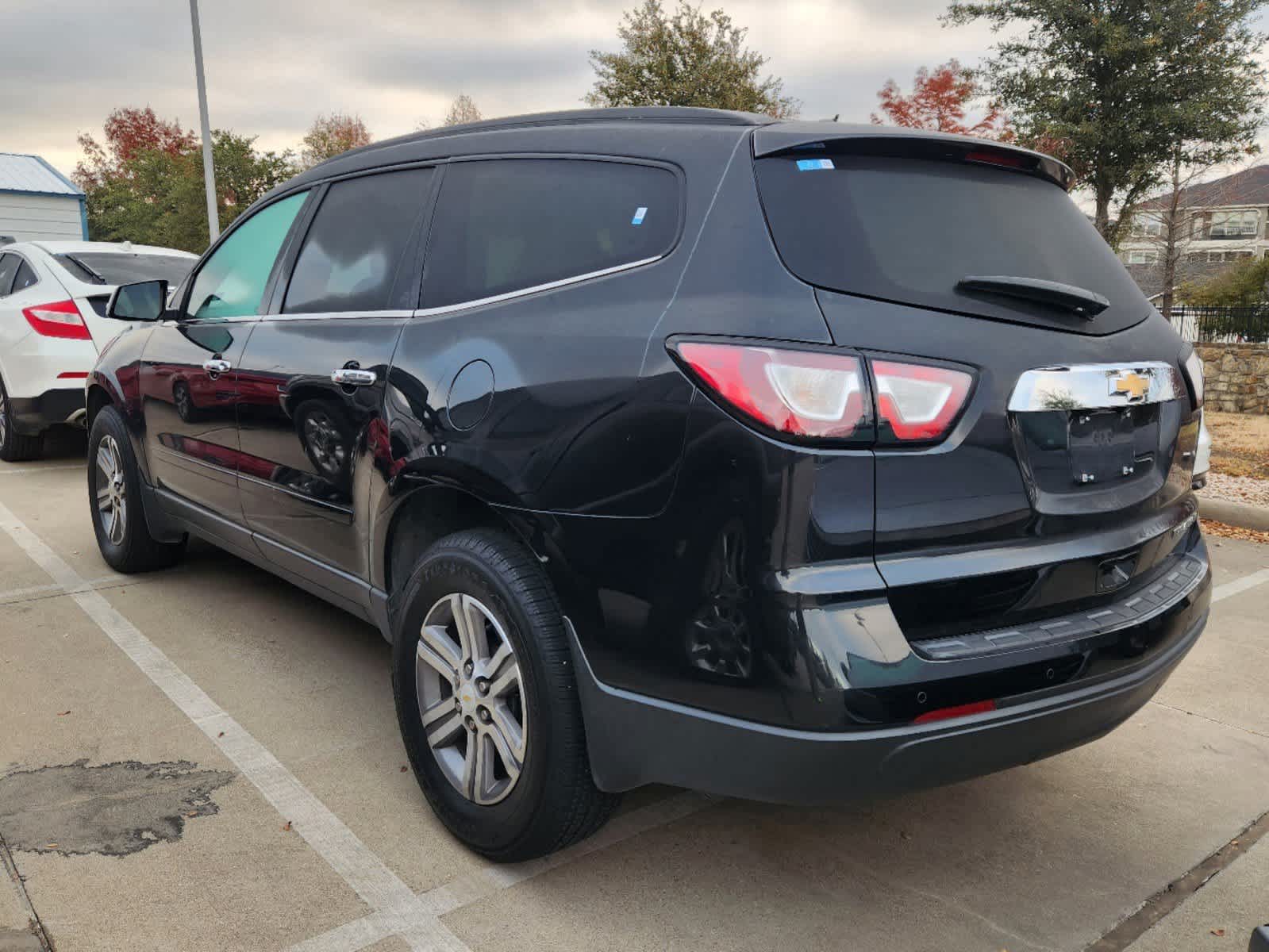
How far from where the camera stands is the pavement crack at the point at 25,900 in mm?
2314

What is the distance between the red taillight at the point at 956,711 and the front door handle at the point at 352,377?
1.74 m

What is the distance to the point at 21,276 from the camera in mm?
7961

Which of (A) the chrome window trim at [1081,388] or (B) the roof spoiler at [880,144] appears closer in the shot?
(A) the chrome window trim at [1081,388]

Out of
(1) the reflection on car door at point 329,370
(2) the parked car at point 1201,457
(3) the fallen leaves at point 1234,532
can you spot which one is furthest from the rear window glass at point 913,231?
(3) the fallen leaves at point 1234,532

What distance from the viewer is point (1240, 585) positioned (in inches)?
208

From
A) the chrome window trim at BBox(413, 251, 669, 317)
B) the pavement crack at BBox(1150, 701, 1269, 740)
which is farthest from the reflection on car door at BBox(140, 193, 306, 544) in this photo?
the pavement crack at BBox(1150, 701, 1269, 740)

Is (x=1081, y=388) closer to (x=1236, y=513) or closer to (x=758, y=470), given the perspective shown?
(x=758, y=470)

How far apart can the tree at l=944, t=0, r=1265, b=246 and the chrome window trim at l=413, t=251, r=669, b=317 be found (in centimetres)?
1446

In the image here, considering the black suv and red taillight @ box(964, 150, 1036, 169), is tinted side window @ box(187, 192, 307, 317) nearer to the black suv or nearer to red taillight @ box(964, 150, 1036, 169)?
the black suv

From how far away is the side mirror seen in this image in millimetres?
4512

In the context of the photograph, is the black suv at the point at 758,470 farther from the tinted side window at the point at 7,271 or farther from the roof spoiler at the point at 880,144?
the tinted side window at the point at 7,271

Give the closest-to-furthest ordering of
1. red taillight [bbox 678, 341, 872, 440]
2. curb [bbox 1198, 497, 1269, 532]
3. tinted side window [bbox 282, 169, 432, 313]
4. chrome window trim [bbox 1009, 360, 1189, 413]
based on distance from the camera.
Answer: red taillight [bbox 678, 341, 872, 440] → chrome window trim [bbox 1009, 360, 1189, 413] → tinted side window [bbox 282, 169, 432, 313] → curb [bbox 1198, 497, 1269, 532]

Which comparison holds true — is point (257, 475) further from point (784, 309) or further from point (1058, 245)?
point (1058, 245)

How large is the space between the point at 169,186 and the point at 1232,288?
3038 cm
